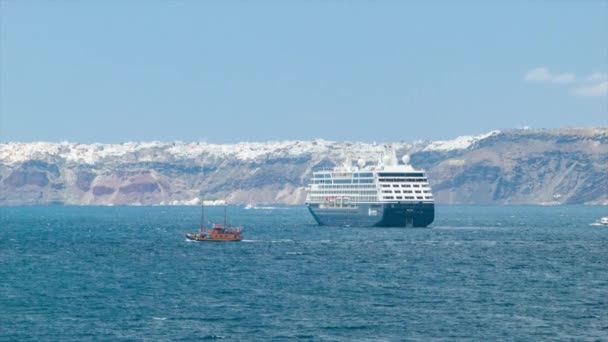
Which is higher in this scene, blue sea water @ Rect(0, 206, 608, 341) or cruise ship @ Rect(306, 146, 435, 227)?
cruise ship @ Rect(306, 146, 435, 227)

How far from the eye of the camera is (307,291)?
303 ft

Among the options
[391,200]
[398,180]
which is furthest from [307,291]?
[398,180]

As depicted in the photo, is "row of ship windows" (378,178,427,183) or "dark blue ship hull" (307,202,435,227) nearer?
"dark blue ship hull" (307,202,435,227)

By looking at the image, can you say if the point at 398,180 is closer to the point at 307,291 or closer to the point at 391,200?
the point at 391,200

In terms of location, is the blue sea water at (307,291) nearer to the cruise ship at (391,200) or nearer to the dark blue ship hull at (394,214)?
the dark blue ship hull at (394,214)

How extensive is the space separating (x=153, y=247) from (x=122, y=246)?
533 cm

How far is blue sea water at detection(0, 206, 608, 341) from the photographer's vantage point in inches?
2874

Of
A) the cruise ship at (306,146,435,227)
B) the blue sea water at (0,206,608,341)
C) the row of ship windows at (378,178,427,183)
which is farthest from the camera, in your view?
the row of ship windows at (378,178,427,183)

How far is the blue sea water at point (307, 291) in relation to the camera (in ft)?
240

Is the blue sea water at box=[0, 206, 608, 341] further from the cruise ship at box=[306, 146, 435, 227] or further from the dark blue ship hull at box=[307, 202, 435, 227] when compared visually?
the cruise ship at box=[306, 146, 435, 227]

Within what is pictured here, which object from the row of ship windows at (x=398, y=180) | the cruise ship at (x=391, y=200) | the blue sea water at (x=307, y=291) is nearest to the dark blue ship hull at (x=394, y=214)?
the cruise ship at (x=391, y=200)

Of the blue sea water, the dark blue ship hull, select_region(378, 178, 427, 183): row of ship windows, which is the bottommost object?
the blue sea water

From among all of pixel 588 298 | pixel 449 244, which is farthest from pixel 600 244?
pixel 588 298

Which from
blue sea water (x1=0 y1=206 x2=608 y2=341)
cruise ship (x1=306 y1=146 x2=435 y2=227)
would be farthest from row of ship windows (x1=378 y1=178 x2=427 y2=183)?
blue sea water (x1=0 y1=206 x2=608 y2=341)
